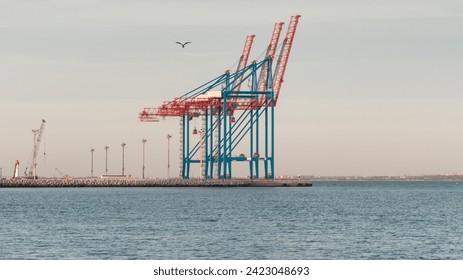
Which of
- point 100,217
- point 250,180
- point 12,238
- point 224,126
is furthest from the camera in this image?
point 250,180

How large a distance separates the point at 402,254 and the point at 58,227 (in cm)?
2947

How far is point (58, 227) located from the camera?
241 ft

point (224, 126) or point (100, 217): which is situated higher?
point (224, 126)

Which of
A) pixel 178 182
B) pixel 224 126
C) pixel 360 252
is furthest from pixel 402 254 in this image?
pixel 178 182

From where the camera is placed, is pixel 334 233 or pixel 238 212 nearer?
pixel 334 233

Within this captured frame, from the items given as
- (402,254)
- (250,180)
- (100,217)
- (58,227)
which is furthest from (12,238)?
(250,180)

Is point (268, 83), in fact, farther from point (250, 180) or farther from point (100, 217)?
point (100, 217)

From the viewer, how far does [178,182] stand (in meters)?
187

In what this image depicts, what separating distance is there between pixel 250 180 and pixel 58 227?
352 feet
